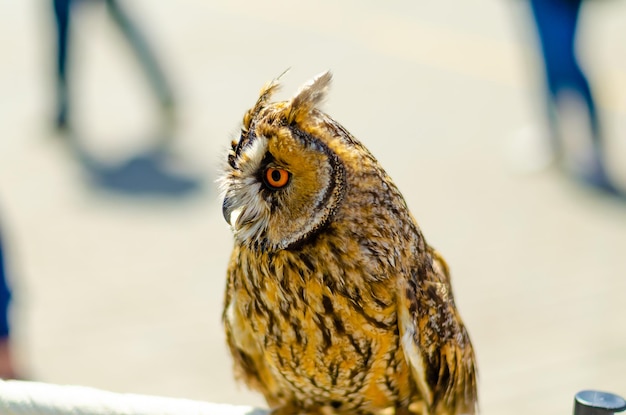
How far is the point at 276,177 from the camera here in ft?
8.46

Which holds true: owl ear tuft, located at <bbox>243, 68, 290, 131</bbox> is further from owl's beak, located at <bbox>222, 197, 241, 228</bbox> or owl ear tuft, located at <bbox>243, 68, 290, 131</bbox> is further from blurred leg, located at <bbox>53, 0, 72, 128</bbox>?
blurred leg, located at <bbox>53, 0, 72, 128</bbox>

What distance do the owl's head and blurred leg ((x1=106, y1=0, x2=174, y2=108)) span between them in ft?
18.8

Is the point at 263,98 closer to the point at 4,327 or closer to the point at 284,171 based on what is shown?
the point at 284,171

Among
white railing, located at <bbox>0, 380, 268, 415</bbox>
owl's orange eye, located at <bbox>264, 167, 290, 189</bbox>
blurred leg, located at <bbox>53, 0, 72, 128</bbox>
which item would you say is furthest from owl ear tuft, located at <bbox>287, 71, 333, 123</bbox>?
blurred leg, located at <bbox>53, 0, 72, 128</bbox>

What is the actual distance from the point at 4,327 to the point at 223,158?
1557 millimetres

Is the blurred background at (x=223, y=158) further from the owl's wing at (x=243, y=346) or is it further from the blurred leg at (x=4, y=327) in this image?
the owl's wing at (x=243, y=346)

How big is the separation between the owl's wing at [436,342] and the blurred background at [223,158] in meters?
1.82

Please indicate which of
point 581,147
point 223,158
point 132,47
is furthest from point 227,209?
point 132,47

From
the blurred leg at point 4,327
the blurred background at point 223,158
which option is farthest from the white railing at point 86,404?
the blurred background at point 223,158

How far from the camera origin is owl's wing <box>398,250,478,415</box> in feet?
9.36

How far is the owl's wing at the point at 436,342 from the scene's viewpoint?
9.36 ft

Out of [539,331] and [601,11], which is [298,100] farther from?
[601,11]

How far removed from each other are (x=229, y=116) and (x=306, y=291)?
5.91 metres

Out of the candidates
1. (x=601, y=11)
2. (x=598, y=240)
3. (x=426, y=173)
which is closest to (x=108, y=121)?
(x=426, y=173)
